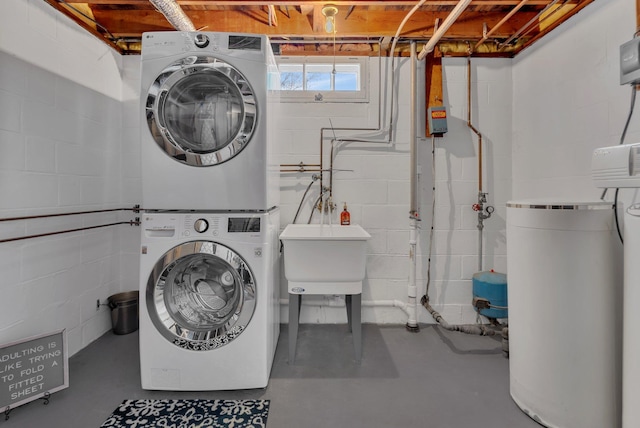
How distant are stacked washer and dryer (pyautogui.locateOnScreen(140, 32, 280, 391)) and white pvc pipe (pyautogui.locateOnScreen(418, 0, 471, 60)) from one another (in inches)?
47.4

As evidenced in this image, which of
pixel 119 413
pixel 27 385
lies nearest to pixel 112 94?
pixel 27 385

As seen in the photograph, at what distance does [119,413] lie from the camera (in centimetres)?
159

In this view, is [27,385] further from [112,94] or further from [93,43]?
[93,43]

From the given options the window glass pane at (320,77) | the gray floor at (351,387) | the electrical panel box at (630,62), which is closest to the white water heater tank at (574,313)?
the gray floor at (351,387)

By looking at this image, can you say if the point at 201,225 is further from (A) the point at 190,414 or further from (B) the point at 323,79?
(B) the point at 323,79

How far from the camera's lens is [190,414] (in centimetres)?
159

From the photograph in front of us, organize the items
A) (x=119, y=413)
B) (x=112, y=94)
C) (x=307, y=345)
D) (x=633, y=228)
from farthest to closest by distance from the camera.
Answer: (x=112, y=94) < (x=307, y=345) < (x=119, y=413) < (x=633, y=228)

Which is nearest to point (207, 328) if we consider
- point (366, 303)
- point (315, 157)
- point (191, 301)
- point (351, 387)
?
point (191, 301)

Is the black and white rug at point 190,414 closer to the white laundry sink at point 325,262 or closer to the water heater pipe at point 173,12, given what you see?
the white laundry sink at point 325,262

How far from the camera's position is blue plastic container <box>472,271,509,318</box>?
2.33m

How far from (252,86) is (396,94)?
1.46m

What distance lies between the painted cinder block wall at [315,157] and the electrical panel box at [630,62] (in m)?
0.18

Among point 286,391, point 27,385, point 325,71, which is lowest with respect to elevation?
point 286,391

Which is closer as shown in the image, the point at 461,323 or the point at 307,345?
the point at 307,345
